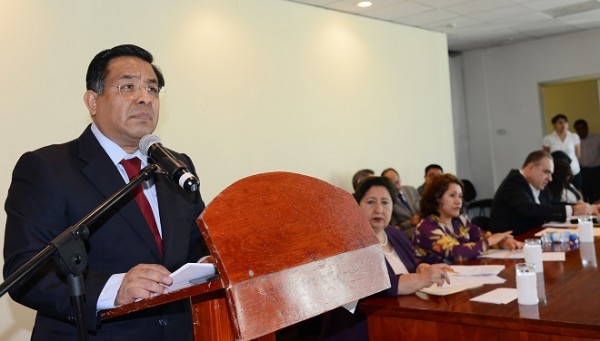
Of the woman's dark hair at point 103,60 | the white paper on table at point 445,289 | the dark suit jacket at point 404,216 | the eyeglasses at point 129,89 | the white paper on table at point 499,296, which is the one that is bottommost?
the white paper on table at point 499,296

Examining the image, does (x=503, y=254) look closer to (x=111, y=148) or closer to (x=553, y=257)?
(x=553, y=257)

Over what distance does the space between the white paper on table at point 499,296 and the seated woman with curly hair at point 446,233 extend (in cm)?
96

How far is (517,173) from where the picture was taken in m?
5.52

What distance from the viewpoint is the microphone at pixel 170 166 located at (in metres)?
1.34

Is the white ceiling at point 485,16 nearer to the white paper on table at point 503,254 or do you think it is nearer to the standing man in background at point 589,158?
the standing man in background at point 589,158

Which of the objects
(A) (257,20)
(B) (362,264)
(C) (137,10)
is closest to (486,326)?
(B) (362,264)

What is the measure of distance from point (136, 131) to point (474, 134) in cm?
1060

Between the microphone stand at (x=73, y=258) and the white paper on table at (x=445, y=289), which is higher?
the microphone stand at (x=73, y=258)

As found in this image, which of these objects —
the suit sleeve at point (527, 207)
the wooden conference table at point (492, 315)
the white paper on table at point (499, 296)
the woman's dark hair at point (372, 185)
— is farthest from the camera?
the suit sleeve at point (527, 207)

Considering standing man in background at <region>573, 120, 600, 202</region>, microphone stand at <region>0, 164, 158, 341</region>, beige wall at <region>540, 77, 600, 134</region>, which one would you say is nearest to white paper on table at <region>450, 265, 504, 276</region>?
microphone stand at <region>0, 164, 158, 341</region>

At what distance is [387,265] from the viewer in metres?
3.13

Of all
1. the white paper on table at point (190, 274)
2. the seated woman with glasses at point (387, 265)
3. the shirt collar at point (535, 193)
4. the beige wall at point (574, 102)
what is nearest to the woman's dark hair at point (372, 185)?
the seated woman with glasses at point (387, 265)

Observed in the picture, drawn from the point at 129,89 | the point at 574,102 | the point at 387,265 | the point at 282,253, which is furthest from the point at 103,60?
the point at 574,102

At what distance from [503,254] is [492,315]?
1674 mm
